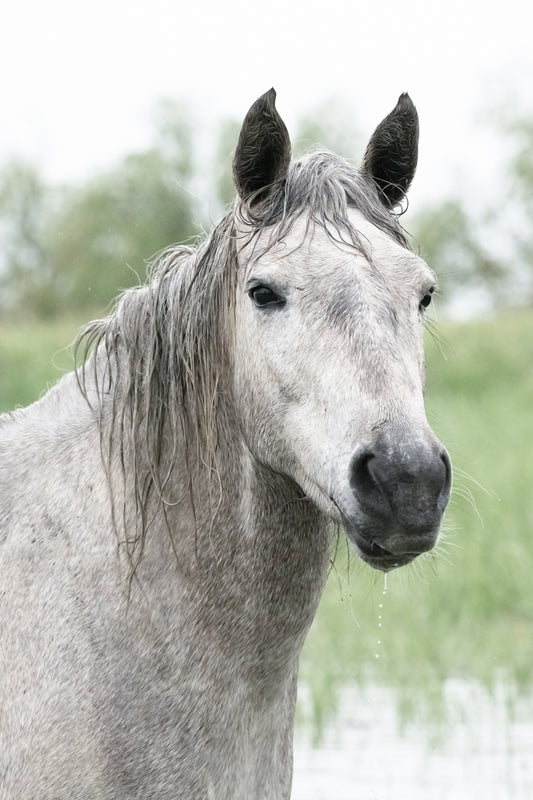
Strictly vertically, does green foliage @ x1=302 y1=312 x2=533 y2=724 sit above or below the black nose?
below

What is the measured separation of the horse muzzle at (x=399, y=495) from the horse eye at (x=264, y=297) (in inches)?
23.5

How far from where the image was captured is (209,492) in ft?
11.5

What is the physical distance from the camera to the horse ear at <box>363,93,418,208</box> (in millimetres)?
3713

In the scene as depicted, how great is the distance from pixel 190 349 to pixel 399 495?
0.98m

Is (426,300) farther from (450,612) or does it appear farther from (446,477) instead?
(450,612)

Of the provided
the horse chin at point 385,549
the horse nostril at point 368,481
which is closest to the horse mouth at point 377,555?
the horse chin at point 385,549

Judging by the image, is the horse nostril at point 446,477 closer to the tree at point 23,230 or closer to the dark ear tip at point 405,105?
the dark ear tip at point 405,105

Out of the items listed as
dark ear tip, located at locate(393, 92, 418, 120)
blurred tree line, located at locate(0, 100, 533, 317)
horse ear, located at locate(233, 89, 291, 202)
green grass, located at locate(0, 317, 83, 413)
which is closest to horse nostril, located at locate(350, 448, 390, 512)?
horse ear, located at locate(233, 89, 291, 202)

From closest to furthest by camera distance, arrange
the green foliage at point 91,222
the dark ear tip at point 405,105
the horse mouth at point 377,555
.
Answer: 1. the horse mouth at point 377,555
2. the dark ear tip at point 405,105
3. the green foliage at point 91,222

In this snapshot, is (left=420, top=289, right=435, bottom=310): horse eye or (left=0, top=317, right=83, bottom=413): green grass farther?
(left=0, top=317, right=83, bottom=413): green grass

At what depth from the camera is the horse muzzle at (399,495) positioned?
284 centimetres

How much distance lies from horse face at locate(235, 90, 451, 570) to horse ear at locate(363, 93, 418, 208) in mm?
332

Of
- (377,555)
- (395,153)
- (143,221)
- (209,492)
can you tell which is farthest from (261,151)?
(143,221)

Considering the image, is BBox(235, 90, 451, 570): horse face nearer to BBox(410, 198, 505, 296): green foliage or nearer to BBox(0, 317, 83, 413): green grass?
BBox(0, 317, 83, 413): green grass
